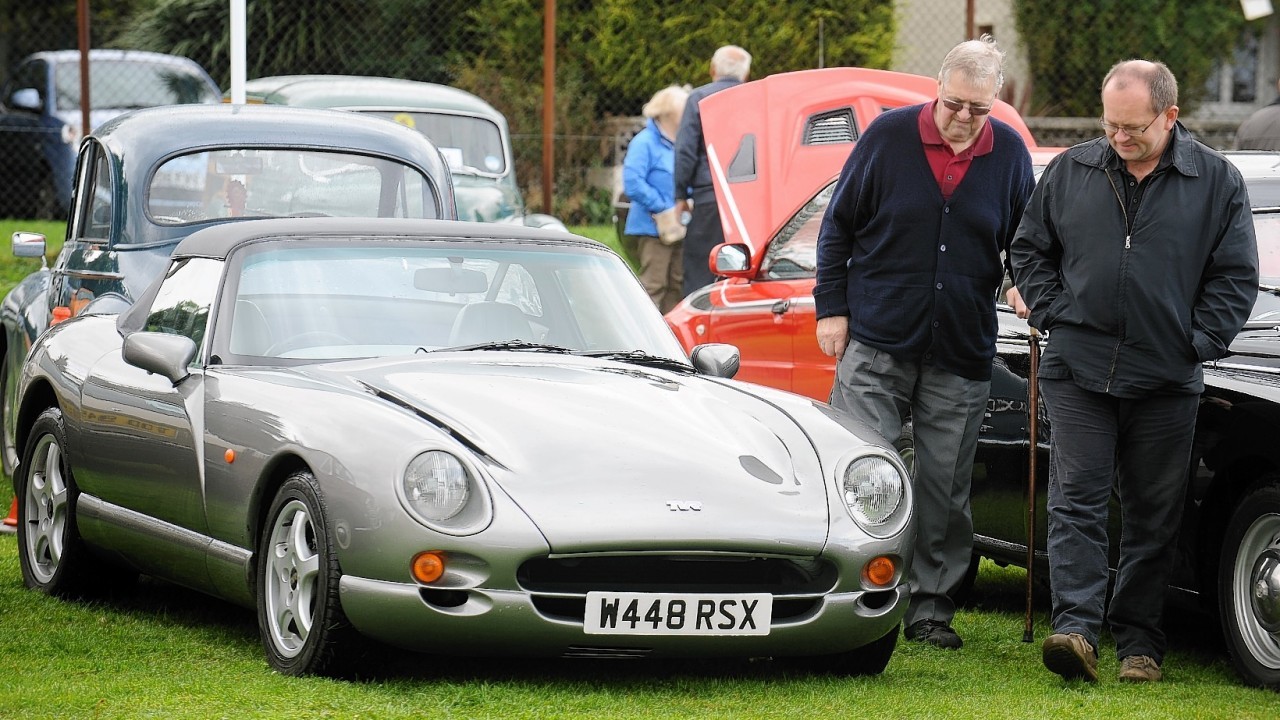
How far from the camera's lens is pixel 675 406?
553cm

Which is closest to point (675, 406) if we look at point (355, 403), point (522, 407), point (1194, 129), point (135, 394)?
point (522, 407)

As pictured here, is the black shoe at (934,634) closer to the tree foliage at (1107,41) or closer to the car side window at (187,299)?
the car side window at (187,299)

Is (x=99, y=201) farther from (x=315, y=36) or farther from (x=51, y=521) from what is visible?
(x=315, y=36)

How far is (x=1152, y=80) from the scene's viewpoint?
561 cm

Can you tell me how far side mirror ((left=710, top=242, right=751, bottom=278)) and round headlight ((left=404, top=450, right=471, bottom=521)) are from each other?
356 centimetres

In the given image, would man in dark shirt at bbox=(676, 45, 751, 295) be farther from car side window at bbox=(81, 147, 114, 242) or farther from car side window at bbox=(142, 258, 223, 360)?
car side window at bbox=(142, 258, 223, 360)

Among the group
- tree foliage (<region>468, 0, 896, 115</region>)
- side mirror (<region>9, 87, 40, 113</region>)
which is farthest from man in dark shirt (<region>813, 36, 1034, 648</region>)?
side mirror (<region>9, 87, 40, 113</region>)

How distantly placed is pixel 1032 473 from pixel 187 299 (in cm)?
282

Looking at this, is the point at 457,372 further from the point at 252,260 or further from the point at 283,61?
the point at 283,61

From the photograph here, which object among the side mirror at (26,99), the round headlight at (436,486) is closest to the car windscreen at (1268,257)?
the round headlight at (436,486)

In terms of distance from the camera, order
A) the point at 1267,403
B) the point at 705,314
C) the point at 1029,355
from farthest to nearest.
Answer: the point at 705,314 → the point at 1029,355 → the point at 1267,403

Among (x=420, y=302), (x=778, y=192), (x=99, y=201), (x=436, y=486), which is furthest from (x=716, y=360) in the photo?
(x=99, y=201)

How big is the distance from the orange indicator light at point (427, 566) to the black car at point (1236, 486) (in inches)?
89.6

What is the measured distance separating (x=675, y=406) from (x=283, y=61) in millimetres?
18210
